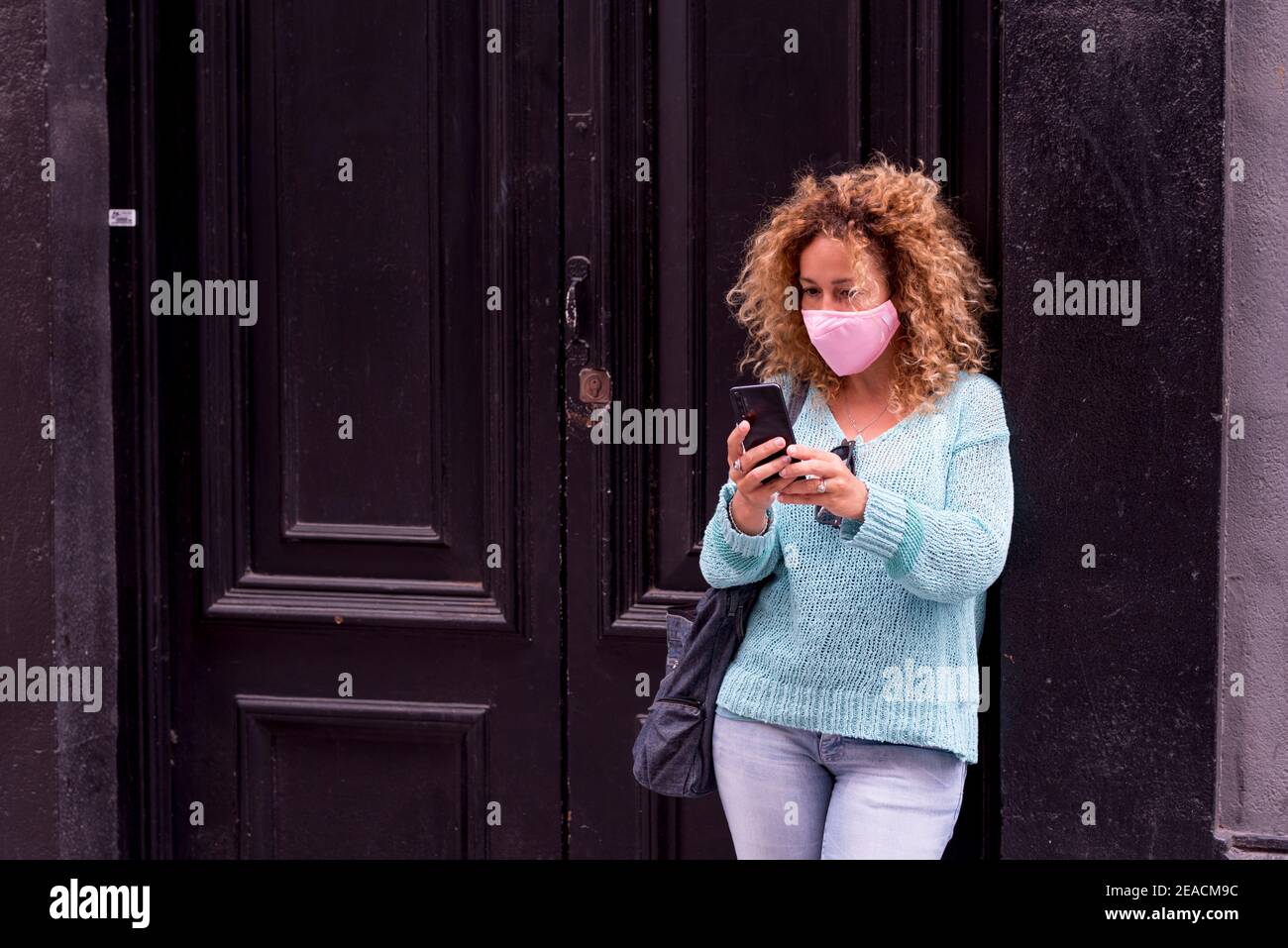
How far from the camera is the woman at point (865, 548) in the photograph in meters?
2.55

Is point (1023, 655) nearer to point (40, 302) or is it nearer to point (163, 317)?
point (163, 317)

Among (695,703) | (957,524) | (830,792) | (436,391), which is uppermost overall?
(436,391)

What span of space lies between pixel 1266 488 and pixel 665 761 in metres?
1.47

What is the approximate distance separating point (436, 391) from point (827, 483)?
1.51 meters

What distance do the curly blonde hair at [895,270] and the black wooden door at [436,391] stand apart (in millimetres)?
586

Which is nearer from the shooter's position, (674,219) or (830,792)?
(830,792)

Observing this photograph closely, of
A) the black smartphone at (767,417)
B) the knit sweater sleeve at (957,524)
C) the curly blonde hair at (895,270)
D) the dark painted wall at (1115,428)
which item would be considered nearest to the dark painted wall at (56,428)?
the curly blonde hair at (895,270)

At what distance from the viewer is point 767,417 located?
8.27 ft

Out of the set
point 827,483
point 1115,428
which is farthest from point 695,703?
point 1115,428

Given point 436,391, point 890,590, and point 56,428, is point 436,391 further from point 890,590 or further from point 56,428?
point 890,590

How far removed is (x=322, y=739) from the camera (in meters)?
3.78

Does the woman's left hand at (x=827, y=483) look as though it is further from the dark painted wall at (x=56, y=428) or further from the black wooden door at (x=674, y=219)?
the dark painted wall at (x=56, y=428)

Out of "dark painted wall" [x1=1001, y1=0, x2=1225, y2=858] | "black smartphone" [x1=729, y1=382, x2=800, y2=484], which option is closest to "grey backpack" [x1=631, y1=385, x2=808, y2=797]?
"black smartphone" [x1=729, y1=382, x2=800, y2=484]
